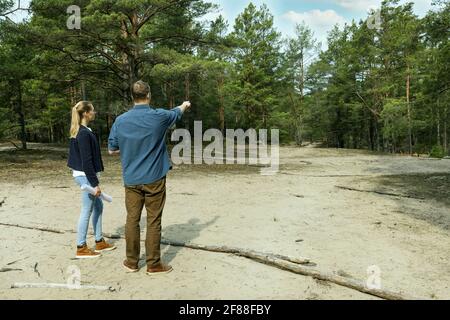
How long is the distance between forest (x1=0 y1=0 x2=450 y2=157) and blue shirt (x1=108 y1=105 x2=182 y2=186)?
1147 centimetres

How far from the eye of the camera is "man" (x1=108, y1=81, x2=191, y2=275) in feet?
12.8

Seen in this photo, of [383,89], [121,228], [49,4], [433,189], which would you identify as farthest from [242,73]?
[121,228]

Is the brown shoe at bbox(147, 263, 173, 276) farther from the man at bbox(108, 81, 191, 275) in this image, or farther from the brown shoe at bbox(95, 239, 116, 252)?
the brown shoe at bbox(95, 239, 116, 252)

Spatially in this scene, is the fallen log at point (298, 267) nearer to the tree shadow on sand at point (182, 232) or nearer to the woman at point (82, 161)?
the tree shadow on sand at point (182, 232)

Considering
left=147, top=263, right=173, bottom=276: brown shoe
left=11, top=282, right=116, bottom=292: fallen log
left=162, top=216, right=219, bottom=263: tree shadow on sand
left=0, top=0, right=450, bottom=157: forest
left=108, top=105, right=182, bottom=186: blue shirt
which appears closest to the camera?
left=11, top=282, right=116, bottom=292: fallen log

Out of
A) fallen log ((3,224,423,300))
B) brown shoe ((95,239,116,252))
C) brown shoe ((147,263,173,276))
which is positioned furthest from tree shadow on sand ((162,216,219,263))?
brown shoe ((95,239,116,252))

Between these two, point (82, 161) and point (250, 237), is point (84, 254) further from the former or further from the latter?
point (250, 237)

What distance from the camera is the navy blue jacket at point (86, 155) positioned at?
4340 mm

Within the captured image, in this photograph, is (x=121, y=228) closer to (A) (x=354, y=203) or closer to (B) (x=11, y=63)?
(A) (x=354, y=203)

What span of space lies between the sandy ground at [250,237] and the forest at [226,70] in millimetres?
6837

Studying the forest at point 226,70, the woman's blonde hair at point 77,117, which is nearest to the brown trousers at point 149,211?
the woman's blonde hair at point 77,117

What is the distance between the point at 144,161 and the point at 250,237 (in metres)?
2.27

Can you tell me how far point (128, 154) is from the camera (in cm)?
396
